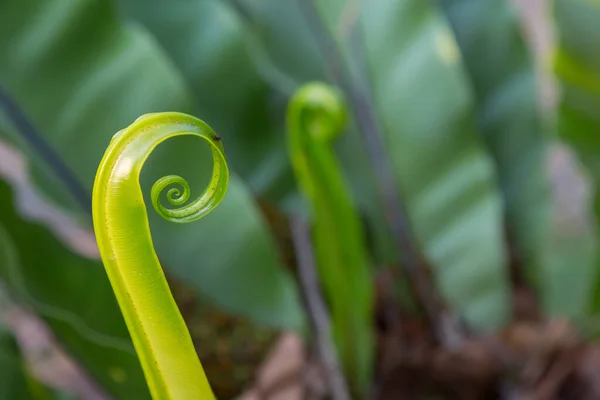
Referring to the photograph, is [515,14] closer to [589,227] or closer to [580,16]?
[580,16]

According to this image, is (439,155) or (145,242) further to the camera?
(439,155)

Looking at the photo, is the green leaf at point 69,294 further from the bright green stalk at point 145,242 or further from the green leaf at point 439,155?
the green leaf at point 439,155

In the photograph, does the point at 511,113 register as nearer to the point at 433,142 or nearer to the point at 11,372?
the point at 433,142

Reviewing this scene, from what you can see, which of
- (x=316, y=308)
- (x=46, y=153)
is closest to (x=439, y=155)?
(x=316, y=308)

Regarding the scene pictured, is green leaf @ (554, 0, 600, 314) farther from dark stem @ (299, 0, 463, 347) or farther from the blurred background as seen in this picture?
dark stem @ (299, 0, 463, 347)

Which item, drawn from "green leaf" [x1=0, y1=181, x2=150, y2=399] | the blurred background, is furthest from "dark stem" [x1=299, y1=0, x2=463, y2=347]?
"green leaf" [x1=0, y1=181, x2=150, y2=399]

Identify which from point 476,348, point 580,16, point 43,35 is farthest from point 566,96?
point 43,35
